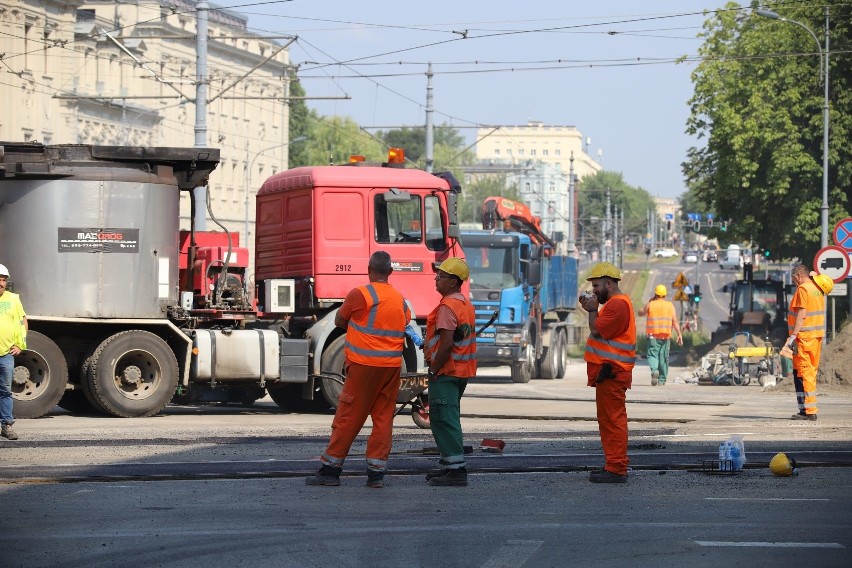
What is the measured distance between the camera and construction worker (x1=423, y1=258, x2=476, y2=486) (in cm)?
1125

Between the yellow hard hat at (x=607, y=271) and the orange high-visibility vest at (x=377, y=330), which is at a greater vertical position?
the yellow hard hat at (x=607, y=271)

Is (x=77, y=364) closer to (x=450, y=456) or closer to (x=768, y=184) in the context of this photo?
(x=450, y=456)

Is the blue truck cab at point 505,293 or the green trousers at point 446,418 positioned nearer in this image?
the green trousers at point 446,418

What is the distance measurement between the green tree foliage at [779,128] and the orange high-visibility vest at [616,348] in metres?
34.4

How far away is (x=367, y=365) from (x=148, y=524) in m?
2.53

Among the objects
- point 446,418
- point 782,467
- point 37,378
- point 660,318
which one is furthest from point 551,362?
point 446,418

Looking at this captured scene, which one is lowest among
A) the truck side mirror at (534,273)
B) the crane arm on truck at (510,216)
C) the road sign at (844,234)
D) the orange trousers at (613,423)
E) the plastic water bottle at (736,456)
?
the plastic water bottle at (736,456)

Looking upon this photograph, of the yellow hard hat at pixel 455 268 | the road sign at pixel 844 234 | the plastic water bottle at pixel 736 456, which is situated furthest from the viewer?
the road sign at pixel 844 234

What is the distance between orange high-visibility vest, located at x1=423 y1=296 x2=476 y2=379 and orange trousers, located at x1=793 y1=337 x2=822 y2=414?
713 centimetres

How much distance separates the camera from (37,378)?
55.6 feet

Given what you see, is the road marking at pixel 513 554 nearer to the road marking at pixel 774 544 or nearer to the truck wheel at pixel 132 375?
the road marking at pixel 774 544

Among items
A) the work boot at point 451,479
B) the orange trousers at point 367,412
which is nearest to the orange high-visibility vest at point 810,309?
the work boot at point 451,479

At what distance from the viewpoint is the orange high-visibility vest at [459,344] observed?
1138 cm

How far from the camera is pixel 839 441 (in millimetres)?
14992
